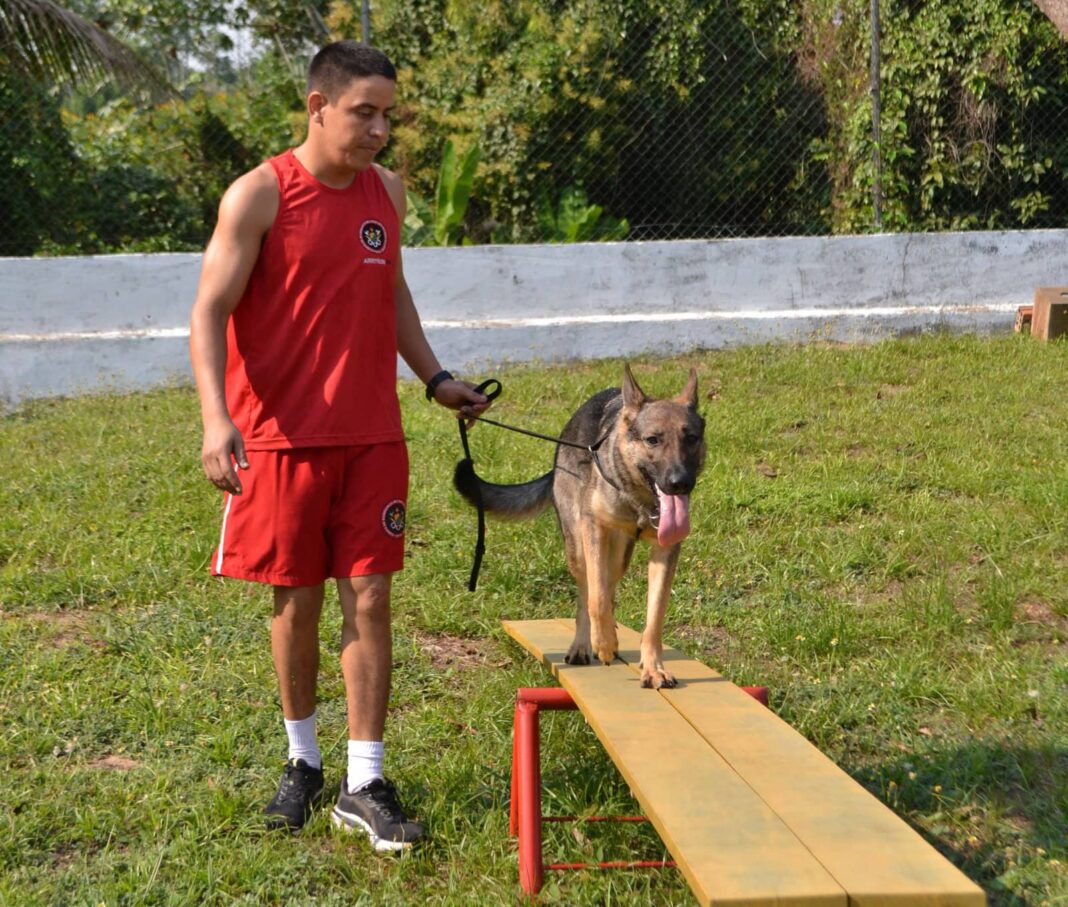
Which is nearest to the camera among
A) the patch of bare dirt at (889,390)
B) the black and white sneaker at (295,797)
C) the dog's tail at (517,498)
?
the black and white sneaker at (295,797)

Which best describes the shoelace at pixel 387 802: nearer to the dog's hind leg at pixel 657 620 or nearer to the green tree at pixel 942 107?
the dog's hind leg at pixel 657 620

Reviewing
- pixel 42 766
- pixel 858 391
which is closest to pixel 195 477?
pixel 42 766

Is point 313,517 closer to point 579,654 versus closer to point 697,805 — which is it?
point 579,654

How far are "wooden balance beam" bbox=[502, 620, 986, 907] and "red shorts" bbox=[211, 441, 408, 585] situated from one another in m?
0.84

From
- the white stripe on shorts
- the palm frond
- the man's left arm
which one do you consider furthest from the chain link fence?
the white stripe on shorts

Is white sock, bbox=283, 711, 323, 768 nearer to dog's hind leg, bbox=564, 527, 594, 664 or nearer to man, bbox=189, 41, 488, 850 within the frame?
man, bbox=189, 41, 488, 850

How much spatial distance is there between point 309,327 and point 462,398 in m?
0.68

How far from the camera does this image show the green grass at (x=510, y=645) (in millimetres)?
3953

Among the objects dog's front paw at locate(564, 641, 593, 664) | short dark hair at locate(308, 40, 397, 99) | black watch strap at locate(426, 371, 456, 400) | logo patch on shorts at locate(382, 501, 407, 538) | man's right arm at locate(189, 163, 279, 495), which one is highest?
short dark hair at locate(308, 40, 397, 99)

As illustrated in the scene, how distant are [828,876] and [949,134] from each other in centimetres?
991

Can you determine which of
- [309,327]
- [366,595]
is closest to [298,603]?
[366,595]

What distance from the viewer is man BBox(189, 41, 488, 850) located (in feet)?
12.6

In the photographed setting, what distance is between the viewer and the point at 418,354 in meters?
4.46

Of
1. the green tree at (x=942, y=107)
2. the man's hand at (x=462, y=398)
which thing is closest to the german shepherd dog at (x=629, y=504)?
the man's hand at (x=462, y=398)
